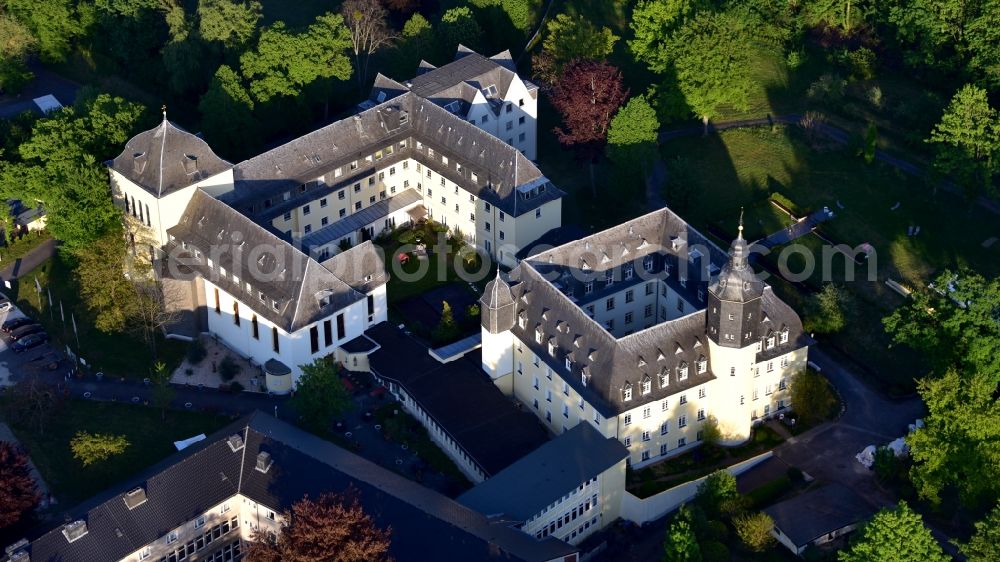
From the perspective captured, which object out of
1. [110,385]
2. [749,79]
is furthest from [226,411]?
[749,79]

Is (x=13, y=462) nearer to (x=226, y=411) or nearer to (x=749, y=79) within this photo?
(x=226, y=411)

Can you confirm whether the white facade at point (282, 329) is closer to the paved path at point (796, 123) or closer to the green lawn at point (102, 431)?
the green lawn at point (102, 431)

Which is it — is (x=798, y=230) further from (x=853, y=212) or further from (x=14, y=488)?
(x=14, y=488)

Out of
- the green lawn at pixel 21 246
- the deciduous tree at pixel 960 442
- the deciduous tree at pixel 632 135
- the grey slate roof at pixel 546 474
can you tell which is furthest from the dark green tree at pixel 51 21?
the deciduous tree at pixel 960 442

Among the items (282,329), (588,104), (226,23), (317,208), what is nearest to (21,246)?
(317,208)

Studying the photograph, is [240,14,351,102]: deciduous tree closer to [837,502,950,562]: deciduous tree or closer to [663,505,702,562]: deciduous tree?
[663,505,702,562]: deciduous tree

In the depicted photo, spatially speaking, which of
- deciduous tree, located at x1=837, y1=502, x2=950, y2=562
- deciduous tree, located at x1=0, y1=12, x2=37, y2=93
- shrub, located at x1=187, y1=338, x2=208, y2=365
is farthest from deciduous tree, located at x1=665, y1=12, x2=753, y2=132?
deciduous tree, located at x1=0, y1=12, x2=37, y2=93
